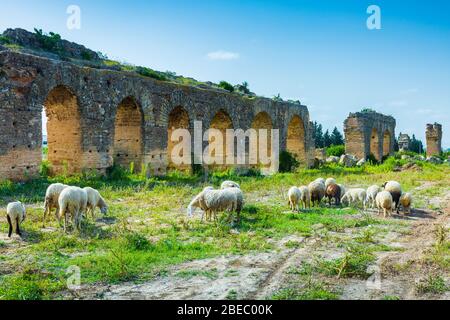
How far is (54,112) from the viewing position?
15.9 meters

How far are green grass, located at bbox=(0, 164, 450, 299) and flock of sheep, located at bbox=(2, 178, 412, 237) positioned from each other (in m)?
0.31

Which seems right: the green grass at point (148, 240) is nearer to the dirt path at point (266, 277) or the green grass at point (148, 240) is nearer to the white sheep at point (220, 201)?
the dirt path at point (266, 277)

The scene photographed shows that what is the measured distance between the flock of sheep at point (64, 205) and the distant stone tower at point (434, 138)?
3788 cm

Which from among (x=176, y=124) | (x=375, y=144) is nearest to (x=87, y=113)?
(x=176, y=124)

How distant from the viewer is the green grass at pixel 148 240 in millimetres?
5434

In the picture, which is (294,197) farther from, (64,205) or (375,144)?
(375,144)

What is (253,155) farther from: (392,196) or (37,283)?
(37,283)

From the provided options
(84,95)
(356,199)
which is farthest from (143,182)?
(356,199)

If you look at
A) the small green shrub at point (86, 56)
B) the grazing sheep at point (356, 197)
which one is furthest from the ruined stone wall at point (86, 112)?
the grazing sheep at point (356, 197)

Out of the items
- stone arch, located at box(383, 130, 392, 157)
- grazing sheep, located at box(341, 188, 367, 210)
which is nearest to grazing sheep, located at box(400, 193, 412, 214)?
grazing sheep, located at box(341, 188, 367, 210)

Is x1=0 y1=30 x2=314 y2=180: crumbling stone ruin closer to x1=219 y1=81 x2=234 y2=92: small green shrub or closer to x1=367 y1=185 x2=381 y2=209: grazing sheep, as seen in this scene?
x1=219 y1=81 x2=234 y2=92: small green shrub
